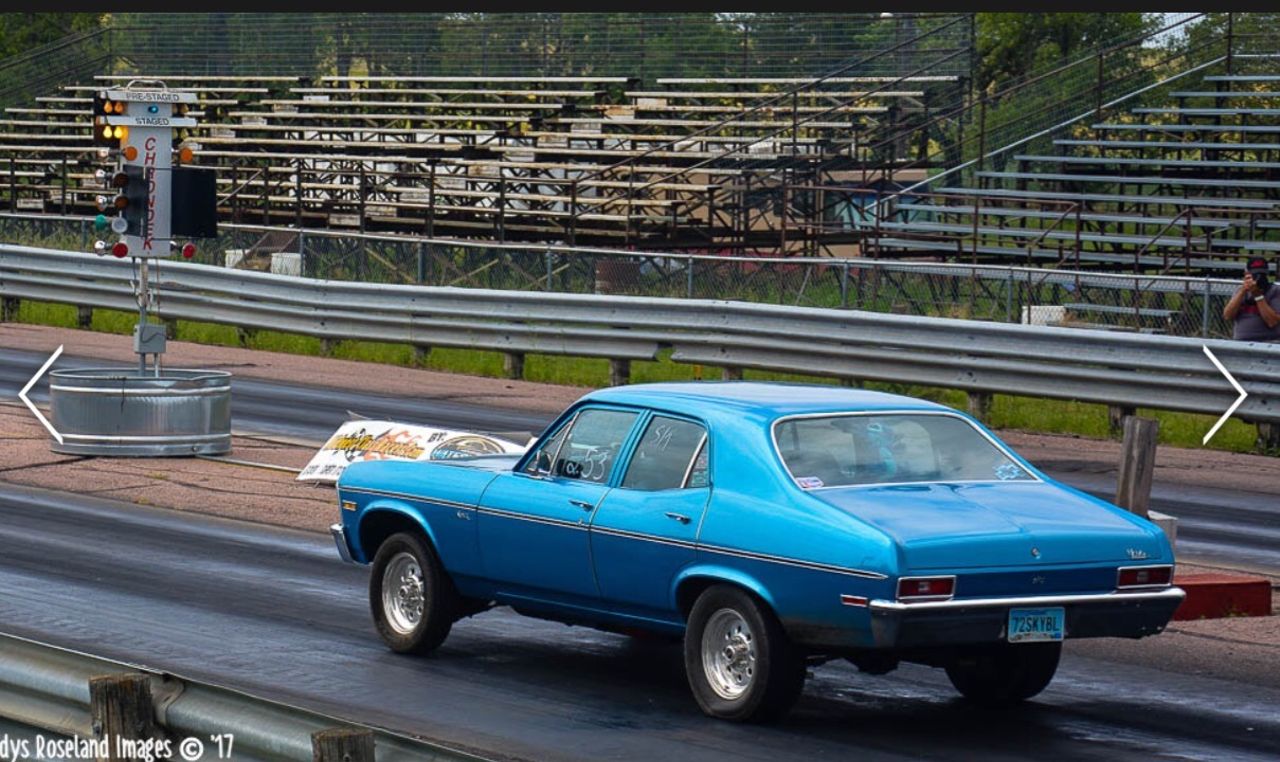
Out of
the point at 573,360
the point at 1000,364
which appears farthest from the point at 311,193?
the point at 1000,364

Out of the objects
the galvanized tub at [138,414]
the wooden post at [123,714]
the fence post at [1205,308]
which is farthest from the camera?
the fence post at [1205,308]

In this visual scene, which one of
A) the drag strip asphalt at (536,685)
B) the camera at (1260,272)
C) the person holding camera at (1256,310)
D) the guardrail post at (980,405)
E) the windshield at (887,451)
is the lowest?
the drag strip asphalt at (536,685)

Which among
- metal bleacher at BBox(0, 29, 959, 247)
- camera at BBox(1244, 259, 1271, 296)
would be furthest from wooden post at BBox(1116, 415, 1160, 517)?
metal bleacher at BBox(0, 29, 959, 247)

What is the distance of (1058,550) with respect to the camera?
27.1 feet

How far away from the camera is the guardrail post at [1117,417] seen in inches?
798

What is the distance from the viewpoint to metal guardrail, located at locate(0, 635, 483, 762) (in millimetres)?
5840

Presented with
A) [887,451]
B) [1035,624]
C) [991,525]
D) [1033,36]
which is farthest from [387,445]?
[1033,36]

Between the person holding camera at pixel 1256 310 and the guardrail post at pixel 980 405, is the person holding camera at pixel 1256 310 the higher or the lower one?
the higher one

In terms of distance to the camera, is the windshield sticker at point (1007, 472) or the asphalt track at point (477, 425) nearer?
the windshield sticker at point (1007, 472)

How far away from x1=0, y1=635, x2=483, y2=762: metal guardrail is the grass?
1483 centimetres

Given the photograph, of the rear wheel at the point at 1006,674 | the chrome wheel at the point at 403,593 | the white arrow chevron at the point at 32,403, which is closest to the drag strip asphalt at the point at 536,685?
the rear wheel at the point at 1006,674

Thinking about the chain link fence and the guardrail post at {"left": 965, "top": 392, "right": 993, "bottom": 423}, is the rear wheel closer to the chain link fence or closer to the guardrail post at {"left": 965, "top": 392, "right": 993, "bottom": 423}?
the guardrail post at {"left": 965, "top": 392, "right": 993, "bottom": 423}

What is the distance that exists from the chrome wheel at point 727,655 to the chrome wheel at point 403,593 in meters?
2.03

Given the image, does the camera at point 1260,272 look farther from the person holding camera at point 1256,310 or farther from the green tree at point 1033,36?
the green tree at point 1033,36
